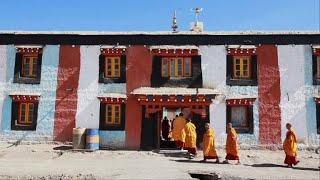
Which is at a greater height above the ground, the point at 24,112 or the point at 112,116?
the point at 24,112

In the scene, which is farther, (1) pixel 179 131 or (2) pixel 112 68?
(2) pixel 112 68

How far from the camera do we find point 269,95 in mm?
19047

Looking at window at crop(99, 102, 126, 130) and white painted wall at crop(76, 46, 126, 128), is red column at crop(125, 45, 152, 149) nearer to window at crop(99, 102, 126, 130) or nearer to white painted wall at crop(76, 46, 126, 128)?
window at crop(99, 102, 126, 130)

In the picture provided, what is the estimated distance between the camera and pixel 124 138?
19203mm

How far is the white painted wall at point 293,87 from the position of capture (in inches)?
742

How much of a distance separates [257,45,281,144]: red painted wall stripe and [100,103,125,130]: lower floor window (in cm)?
606

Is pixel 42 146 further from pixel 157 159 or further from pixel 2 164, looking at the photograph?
pixel 157 159

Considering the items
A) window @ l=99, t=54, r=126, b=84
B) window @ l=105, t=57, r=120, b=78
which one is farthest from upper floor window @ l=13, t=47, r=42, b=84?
window @ l=105, t=57, r=120, b=78

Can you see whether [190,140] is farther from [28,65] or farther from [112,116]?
[28,65]

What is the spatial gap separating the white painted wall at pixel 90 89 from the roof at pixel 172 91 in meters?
1.02

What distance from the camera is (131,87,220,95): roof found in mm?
18344

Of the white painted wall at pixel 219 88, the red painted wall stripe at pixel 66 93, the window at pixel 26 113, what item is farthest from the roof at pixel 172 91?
the window at pixel 26 113

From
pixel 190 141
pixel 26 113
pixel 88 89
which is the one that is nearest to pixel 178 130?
pixel 190 141

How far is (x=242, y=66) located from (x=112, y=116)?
615cm
